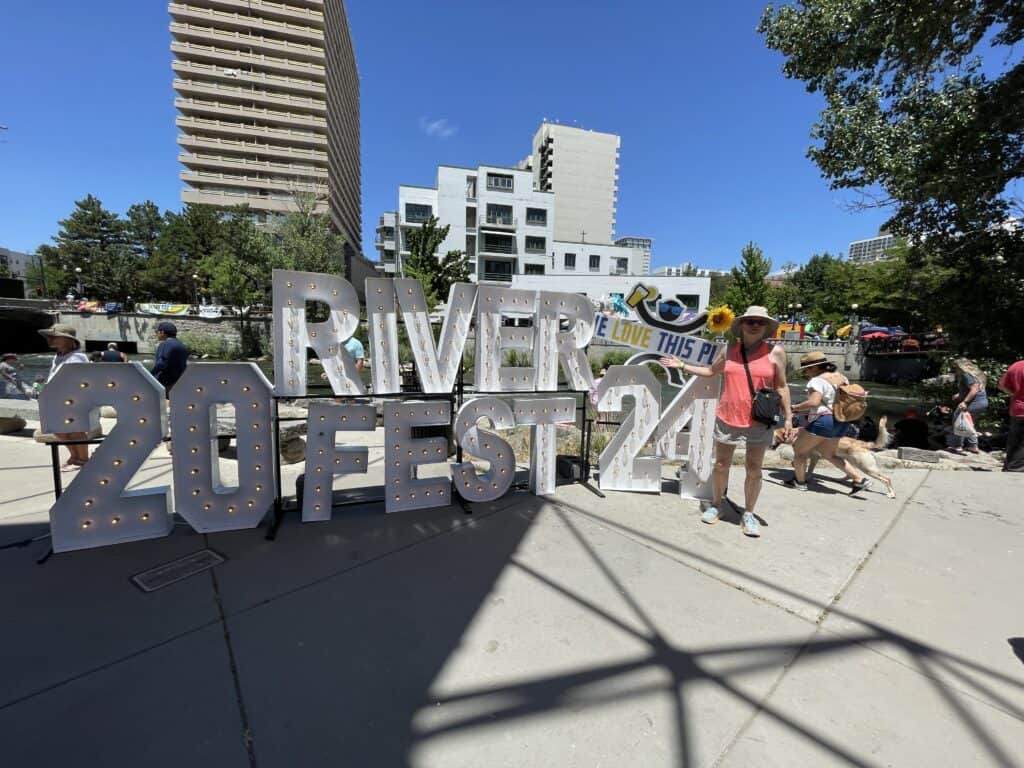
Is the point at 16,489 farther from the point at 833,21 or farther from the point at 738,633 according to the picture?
the point at 833,21

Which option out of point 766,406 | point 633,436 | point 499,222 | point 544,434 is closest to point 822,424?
point 766,406

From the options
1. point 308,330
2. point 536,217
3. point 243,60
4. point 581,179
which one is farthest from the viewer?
point 581,179

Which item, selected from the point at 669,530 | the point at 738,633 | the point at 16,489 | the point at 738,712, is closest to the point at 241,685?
the point at 738,712

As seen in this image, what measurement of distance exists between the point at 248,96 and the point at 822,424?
8151 centimetres

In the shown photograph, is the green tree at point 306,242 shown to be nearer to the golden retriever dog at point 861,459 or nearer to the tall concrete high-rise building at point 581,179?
the golden retriever dog at point 861,459

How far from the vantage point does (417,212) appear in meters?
45.9

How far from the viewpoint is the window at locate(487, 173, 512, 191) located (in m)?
45.6

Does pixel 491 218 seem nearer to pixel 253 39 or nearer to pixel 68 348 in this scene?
pixel 68 348

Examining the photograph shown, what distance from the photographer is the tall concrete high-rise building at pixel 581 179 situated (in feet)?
226

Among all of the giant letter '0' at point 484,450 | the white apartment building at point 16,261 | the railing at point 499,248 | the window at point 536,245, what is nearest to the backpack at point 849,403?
the giant letter '0' at point 484,450

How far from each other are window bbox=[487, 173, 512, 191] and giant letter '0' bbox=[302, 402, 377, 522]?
46558mm

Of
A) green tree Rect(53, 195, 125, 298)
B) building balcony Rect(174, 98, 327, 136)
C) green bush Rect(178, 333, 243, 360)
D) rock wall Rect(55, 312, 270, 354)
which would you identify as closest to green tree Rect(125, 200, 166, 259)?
green tree Rect(53, 195, 125, 298)

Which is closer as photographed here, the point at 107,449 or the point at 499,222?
the point at 107,449

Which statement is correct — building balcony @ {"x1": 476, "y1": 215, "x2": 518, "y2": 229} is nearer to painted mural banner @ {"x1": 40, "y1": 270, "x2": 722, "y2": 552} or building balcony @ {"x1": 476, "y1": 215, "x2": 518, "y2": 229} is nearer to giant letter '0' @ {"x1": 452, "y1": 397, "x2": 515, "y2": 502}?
painted mural banner @ {"x1": 40, "y1": 270, "x2": 722, "y2": 552}
